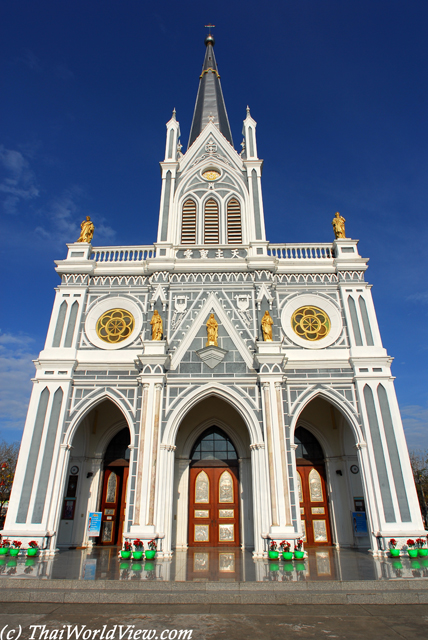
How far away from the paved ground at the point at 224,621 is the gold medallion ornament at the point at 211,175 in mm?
18560

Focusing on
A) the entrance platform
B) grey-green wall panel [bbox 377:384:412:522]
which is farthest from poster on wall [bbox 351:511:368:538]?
the entrance platform

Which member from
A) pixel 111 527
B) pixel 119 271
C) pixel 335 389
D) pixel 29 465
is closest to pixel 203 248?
pixel 119 271

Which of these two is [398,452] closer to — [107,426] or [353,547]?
[353,547]

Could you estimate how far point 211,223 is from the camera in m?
19.9

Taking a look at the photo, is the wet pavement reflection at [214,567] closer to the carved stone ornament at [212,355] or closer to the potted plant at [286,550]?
the potted plant at [286,550]

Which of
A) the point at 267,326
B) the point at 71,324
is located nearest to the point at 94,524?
the point at 71,324

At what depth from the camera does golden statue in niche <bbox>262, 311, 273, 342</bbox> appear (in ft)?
51.7

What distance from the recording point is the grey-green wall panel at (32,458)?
13865 mm

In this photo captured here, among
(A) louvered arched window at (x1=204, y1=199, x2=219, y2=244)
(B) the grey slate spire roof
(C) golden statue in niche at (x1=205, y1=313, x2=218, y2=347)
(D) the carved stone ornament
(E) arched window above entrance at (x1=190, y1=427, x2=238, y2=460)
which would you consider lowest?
(E) arched window above entrance at (x1=190, y1=427, x2=238, y2=460)

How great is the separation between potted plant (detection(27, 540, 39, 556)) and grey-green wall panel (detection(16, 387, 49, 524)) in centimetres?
100

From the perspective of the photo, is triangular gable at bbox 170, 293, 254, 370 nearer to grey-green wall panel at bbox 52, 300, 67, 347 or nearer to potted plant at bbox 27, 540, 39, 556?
grey-green wall panel at bbox 52, 300, 67, 347

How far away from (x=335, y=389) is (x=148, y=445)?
7.29 metres

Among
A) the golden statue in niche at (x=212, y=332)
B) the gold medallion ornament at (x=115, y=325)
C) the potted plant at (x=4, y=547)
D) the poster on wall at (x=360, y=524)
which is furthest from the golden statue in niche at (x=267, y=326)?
the potted plant at (x=4, y=547)

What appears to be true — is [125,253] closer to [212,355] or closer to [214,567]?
[212,355]
